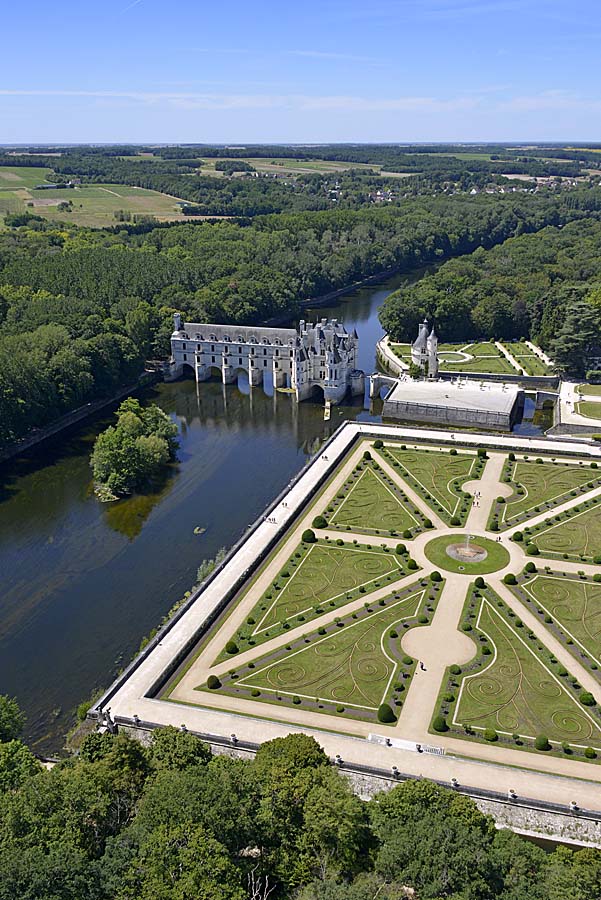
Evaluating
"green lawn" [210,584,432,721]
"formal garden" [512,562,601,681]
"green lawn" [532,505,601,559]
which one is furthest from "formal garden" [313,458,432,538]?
"green lawn" [210,584,432,721]

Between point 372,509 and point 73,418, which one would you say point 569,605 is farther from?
point 73,418

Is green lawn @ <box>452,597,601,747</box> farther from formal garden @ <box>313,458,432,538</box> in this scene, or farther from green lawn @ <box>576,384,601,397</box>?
green lawn @ <box>576,384,601,397</box>

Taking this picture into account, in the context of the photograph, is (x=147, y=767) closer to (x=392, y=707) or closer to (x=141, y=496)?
(x=392, y=707)

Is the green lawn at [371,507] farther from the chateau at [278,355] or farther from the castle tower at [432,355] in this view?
the castle tower at [432,355]

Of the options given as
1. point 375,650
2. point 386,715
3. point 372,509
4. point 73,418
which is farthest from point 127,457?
point 386,715

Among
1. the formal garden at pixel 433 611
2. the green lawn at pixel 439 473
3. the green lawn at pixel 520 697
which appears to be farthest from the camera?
the green lawn at pixel 439 473

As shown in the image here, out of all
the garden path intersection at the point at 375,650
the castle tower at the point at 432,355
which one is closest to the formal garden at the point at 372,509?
the garden path intersection at the point at 375,650

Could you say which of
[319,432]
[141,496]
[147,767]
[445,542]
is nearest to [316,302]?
[319,432]
